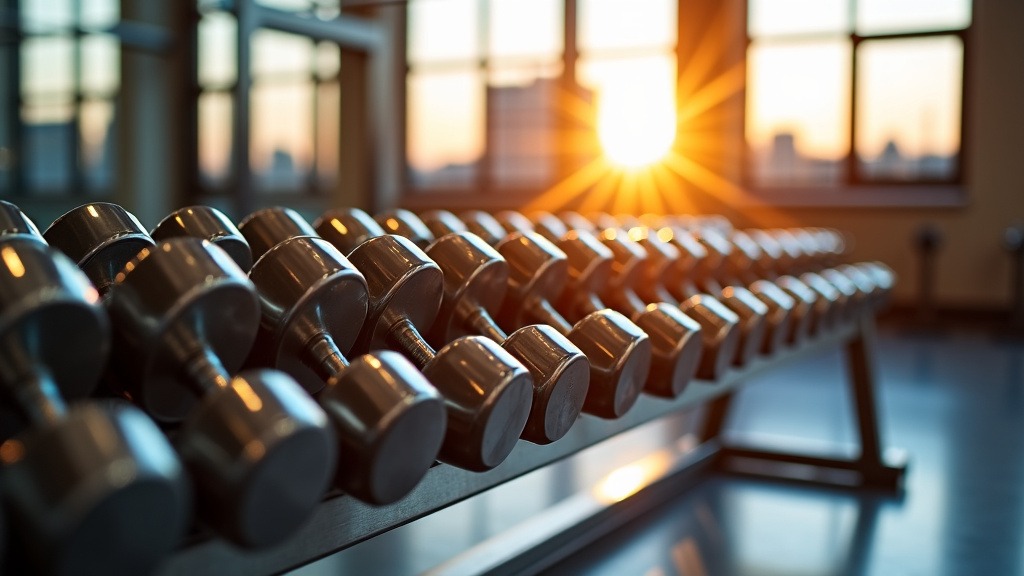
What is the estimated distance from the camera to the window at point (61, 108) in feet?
29.8

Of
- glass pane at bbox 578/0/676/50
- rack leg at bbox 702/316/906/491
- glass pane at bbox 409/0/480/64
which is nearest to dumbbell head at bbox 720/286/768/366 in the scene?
rack leg at bbox 702/316/906/491

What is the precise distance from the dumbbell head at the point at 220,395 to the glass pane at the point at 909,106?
6796 mm

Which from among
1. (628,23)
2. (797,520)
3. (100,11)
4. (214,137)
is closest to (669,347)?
Result: (797,520)

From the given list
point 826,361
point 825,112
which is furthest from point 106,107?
point 826,361

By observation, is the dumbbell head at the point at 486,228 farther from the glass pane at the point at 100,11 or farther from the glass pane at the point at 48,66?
the glass pane at the point at 48,66

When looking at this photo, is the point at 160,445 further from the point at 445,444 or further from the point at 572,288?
the point at 572,288

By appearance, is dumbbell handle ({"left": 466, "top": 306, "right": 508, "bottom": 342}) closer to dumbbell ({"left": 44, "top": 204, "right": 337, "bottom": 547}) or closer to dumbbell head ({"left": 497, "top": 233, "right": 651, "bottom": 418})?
dumbbell head ({"left": 497, "top": 233, "right": 651, "bottom": 418})

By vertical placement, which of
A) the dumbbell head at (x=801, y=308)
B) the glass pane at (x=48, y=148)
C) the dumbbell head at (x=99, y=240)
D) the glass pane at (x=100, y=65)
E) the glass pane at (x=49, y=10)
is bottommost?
the dumbbell head at (x=801, y=308)

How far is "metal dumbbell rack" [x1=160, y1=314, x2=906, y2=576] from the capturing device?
55 cm

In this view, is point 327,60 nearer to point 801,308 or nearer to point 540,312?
point 801,308

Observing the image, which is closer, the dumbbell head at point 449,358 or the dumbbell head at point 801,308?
the dumbbell head at point 449,358

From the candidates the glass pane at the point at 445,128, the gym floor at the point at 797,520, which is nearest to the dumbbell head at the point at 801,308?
the gym floor at the point at 797,520

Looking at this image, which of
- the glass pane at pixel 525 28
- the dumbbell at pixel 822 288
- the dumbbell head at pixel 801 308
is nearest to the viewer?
the dumbbell head at pixel 801 308

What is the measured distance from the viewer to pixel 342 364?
25.4 inches
